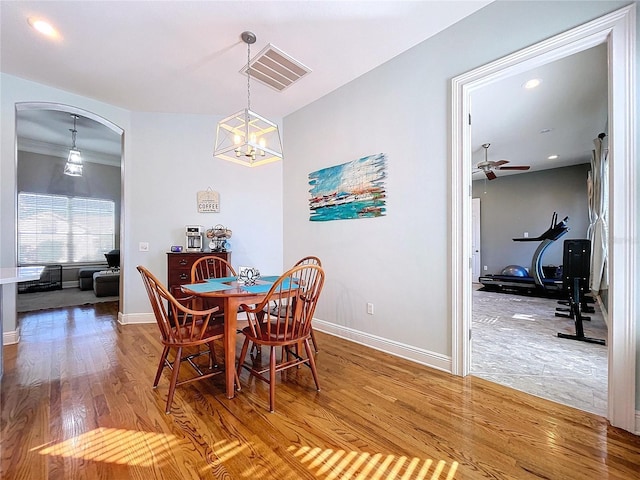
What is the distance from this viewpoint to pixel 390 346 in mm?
2852

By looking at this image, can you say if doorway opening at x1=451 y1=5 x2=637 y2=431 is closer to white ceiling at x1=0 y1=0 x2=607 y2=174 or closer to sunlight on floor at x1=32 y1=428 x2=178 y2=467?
white ceiling at x1=0 y1=0 x2=607 y2=174

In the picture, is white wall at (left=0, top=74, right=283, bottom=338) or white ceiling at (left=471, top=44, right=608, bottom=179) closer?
white ceiling at (left=471, top=44, right=608, bottom=179)

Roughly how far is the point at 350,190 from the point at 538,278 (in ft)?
16.5

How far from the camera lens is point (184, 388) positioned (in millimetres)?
2154

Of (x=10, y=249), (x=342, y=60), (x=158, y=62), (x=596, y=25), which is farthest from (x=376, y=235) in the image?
(x=10, y=249)

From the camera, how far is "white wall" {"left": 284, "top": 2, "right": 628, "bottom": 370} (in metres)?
2.19

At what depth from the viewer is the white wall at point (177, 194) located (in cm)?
404

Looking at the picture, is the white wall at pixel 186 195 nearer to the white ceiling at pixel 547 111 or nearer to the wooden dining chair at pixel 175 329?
the wooden dining chair at pixel 175 329

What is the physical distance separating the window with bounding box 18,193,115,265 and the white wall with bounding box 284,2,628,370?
21.8 feet

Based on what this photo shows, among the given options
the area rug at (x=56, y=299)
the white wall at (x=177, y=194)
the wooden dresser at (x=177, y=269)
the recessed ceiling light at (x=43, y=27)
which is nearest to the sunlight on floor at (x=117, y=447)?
the wooden dresser at (x=177, y=269)

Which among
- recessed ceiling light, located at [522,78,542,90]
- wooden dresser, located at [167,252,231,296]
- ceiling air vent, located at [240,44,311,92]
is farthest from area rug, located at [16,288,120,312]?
recessed ceiling light, located at [522,78,542,90]

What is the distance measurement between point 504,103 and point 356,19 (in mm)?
2446

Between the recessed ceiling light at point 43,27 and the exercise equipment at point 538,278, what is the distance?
308 inches

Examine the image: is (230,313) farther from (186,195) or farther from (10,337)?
(10,337)
